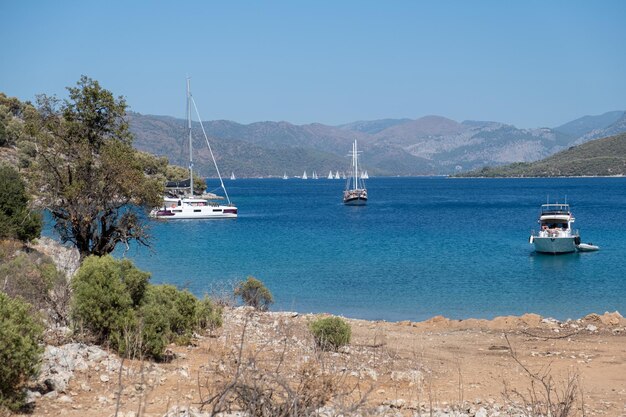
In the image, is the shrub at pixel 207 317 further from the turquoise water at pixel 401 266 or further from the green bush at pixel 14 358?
the turquoise water at pixel 401 266

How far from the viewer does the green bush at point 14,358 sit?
708 centimetres

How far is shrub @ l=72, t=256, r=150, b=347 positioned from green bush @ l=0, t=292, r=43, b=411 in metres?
1.97

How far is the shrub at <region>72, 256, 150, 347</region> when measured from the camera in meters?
9.64

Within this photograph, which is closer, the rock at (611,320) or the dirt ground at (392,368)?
the dirt ground at (392,368)

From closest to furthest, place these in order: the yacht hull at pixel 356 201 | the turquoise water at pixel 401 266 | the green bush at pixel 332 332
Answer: the green bush at pixel 332 332 → the turquoise water at pixel 401 266 → the yacht hull at pixel 356 201

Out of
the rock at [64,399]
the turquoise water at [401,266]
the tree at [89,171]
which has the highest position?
the tree at [89,171]

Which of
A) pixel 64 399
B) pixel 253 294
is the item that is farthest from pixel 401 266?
pixel 64 399

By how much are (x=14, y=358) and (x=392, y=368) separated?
19.0ft

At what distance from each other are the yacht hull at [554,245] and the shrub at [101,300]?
3208 cm

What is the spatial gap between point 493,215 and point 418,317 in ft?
172

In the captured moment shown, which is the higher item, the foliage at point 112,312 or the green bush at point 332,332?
the foliage at point 112,312

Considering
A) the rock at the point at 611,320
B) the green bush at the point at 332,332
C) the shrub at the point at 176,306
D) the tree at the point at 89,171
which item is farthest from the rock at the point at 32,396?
the rock at the point at 611,320

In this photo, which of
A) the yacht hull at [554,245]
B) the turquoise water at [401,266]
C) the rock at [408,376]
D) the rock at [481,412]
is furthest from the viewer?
the yacht hull at [554,245]

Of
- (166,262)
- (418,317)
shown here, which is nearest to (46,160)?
Answer: (418,317)
